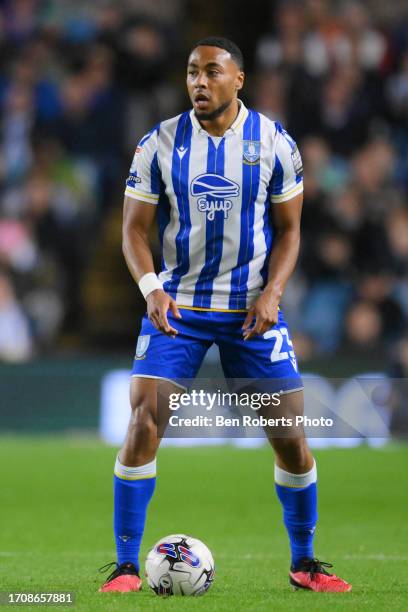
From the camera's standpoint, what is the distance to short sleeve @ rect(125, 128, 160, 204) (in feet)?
19.4

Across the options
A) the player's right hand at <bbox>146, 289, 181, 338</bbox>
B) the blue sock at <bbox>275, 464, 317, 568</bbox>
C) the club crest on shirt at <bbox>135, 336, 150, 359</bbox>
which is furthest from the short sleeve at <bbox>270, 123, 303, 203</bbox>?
the blue sock at <bbox>275, 464, 317, 568</bbox>

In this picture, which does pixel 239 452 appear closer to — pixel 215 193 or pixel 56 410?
pixel 56 410

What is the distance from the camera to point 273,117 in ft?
47.9

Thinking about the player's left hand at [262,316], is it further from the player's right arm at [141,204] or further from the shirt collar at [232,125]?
the shirt collar at [232,125]

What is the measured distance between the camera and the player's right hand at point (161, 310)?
5738mm

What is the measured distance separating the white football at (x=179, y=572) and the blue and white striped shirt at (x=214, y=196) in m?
1.06

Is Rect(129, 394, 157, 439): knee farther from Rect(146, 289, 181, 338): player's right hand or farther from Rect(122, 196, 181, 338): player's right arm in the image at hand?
Rect(122, 196, 181, 338): player's right arm

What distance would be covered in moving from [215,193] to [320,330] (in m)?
7.72

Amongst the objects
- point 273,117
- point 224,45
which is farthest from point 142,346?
point 273,117

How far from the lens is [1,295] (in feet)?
45.3

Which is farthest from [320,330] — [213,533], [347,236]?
[213,533]

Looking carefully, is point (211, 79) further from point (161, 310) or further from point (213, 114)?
point (161, 310)

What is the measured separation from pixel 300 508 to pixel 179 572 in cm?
64

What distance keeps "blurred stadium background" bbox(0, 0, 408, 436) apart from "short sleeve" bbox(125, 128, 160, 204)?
21.2 feet
